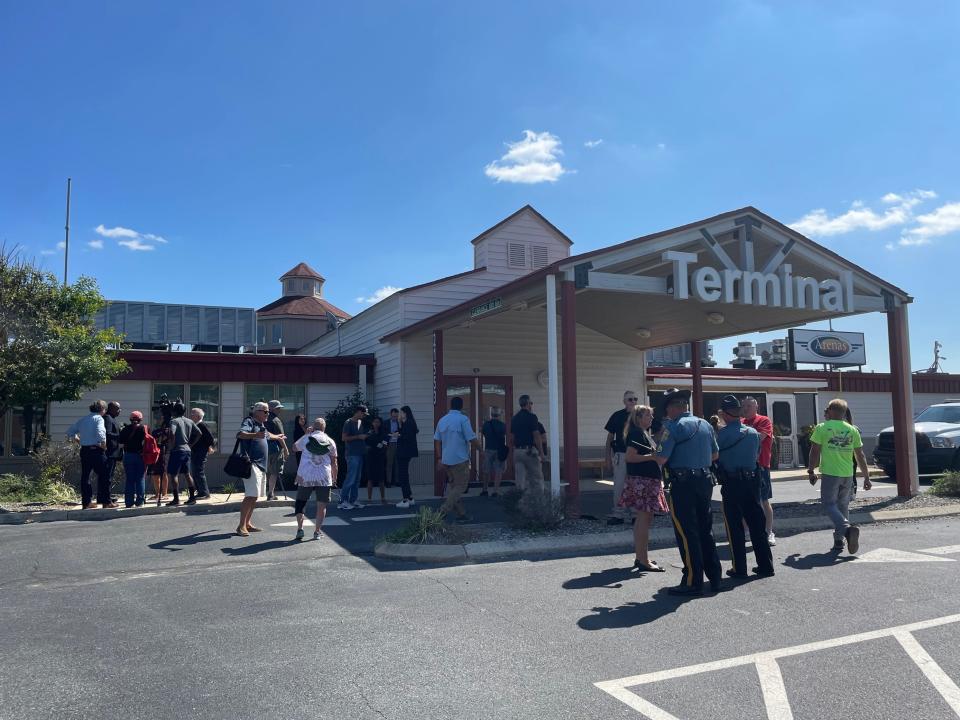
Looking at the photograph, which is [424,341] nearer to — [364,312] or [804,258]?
[364,312]

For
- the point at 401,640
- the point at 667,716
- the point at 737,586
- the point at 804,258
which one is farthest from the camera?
the point at 804,258

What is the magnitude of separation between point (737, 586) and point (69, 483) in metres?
12.5

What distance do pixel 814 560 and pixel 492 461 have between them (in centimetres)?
609

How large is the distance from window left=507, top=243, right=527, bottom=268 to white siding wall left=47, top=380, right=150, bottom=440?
865 centimetres

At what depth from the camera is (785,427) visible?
798 inches

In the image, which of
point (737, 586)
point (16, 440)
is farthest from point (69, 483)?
point (737, 586)

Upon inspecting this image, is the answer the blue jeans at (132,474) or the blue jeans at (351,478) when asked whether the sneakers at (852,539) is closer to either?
the blue jeans at (351,478)

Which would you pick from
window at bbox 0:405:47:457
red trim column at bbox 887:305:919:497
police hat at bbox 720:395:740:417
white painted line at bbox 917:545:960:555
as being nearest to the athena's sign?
red trim column at bbox 887:305:919:497

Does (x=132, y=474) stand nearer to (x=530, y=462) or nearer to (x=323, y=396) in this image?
(x=323, y=396)

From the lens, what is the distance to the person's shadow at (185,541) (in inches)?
337

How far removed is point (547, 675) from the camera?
4.41m

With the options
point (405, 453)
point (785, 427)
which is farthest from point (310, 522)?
point (785, 427)

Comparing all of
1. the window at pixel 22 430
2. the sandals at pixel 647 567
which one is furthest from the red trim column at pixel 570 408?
the window at pixel 22 430

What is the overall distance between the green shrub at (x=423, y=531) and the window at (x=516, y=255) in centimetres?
1011
